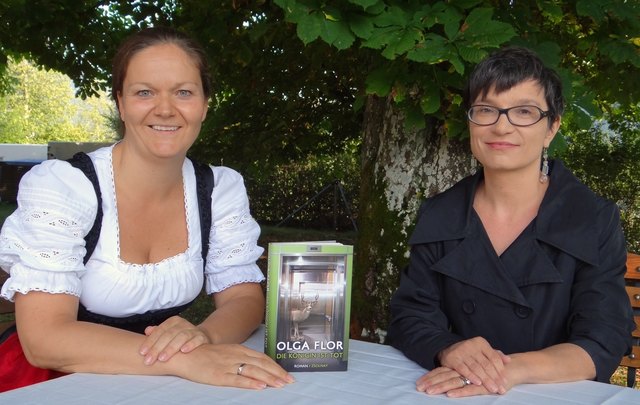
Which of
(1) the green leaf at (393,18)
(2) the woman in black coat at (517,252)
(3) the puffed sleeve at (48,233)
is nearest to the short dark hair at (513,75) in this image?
(2) the woman in black coat at (517,252)

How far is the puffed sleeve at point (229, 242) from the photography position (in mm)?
2344

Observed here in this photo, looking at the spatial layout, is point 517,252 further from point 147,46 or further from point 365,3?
point 147,46

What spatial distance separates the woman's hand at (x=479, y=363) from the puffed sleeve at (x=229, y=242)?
0.76 m

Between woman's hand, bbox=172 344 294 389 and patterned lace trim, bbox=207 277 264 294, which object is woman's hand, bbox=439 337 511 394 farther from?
patterned lace trim, bbox=207 277 264 294

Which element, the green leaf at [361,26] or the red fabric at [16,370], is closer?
the red fabric at [16,370]

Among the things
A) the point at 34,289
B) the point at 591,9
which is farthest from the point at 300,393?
the point at 591,9

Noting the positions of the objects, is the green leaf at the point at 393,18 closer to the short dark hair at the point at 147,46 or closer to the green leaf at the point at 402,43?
the green leaf at the point at 402,43

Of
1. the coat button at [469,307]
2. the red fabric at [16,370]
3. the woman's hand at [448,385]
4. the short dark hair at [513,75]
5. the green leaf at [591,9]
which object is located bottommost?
the red fabric at [16,370]

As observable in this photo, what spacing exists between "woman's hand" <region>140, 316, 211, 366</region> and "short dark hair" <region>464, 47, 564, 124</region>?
1.10m

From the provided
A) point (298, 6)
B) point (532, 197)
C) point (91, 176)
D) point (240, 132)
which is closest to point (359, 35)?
point (298, 6)

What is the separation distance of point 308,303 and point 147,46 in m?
0.96

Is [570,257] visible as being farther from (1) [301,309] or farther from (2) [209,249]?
(2) [209,249]

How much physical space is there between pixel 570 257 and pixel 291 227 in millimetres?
10916

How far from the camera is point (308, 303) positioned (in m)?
1.78
